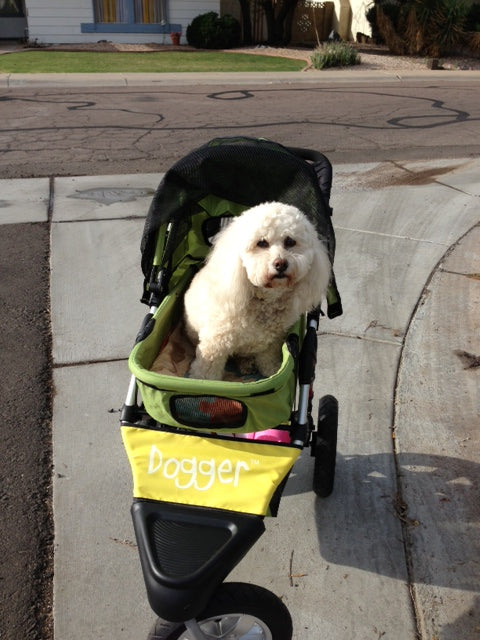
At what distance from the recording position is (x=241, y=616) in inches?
81.1

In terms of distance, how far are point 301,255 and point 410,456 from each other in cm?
137

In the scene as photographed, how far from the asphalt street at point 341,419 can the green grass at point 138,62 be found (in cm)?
1041

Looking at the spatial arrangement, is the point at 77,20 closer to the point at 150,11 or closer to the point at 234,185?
the point at 150,11

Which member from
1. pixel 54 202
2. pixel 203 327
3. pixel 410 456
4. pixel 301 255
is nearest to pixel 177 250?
pixel 203 327

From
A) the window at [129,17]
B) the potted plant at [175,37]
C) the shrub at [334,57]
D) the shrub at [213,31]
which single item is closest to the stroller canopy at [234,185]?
the shrub at [334,57]

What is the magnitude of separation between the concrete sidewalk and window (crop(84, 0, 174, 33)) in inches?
741

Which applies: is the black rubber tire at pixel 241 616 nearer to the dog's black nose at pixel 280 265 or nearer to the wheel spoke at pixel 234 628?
the wheel spoke at pixel 234 628

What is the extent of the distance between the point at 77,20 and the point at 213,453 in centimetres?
2343

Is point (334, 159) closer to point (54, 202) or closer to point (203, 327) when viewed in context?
point (54, 202)

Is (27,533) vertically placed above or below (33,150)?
below

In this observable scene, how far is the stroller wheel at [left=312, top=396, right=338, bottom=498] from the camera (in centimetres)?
289

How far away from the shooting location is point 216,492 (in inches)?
87.1

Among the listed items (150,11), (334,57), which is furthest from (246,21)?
(334,57)

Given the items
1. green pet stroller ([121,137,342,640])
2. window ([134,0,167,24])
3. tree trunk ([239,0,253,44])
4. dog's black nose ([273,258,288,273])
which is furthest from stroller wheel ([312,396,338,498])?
window ([134,0,167,24])
